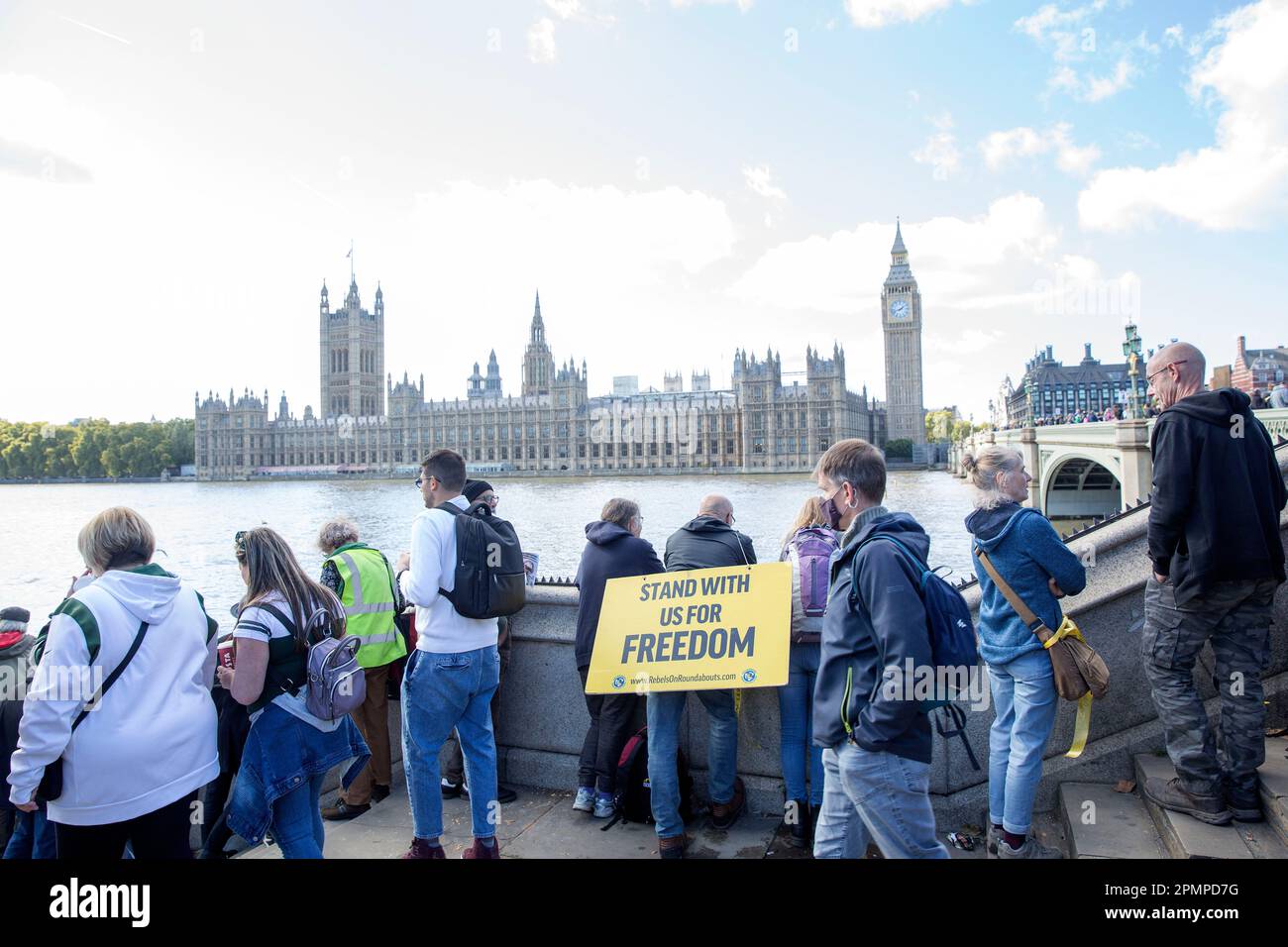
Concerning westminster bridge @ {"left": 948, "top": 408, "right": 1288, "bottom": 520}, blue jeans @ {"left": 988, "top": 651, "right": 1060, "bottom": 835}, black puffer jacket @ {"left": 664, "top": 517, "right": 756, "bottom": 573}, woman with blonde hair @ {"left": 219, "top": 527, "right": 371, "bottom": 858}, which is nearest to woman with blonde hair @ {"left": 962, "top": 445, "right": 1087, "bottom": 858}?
blue jeans @ {"left": 988, "top": 651, "right": 1060, "bottom": 835}

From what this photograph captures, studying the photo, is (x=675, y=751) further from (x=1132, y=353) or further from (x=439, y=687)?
(x=1132, y=353)

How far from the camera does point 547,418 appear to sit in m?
96.4

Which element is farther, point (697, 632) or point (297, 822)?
point (697, 632)

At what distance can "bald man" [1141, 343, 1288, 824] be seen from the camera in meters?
3.04

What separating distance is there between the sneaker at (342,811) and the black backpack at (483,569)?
1.36 meters

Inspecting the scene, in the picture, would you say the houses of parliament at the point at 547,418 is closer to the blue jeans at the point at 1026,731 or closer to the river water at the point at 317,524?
the river water at the point at 317,524

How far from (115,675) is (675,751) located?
6.61ft

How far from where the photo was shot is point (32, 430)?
96.5 meters

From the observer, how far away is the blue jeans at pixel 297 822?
9.67 feet

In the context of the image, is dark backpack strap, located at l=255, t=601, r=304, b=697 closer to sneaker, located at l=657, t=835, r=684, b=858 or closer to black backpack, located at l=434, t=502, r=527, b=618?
black backpack, located at l=434, t=502, r=527, b=618

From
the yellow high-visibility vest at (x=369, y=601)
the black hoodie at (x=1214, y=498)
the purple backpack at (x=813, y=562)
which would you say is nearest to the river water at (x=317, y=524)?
the yellow high-visibility vest at (x=369, y=601)

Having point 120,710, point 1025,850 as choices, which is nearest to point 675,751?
point 1025,850
